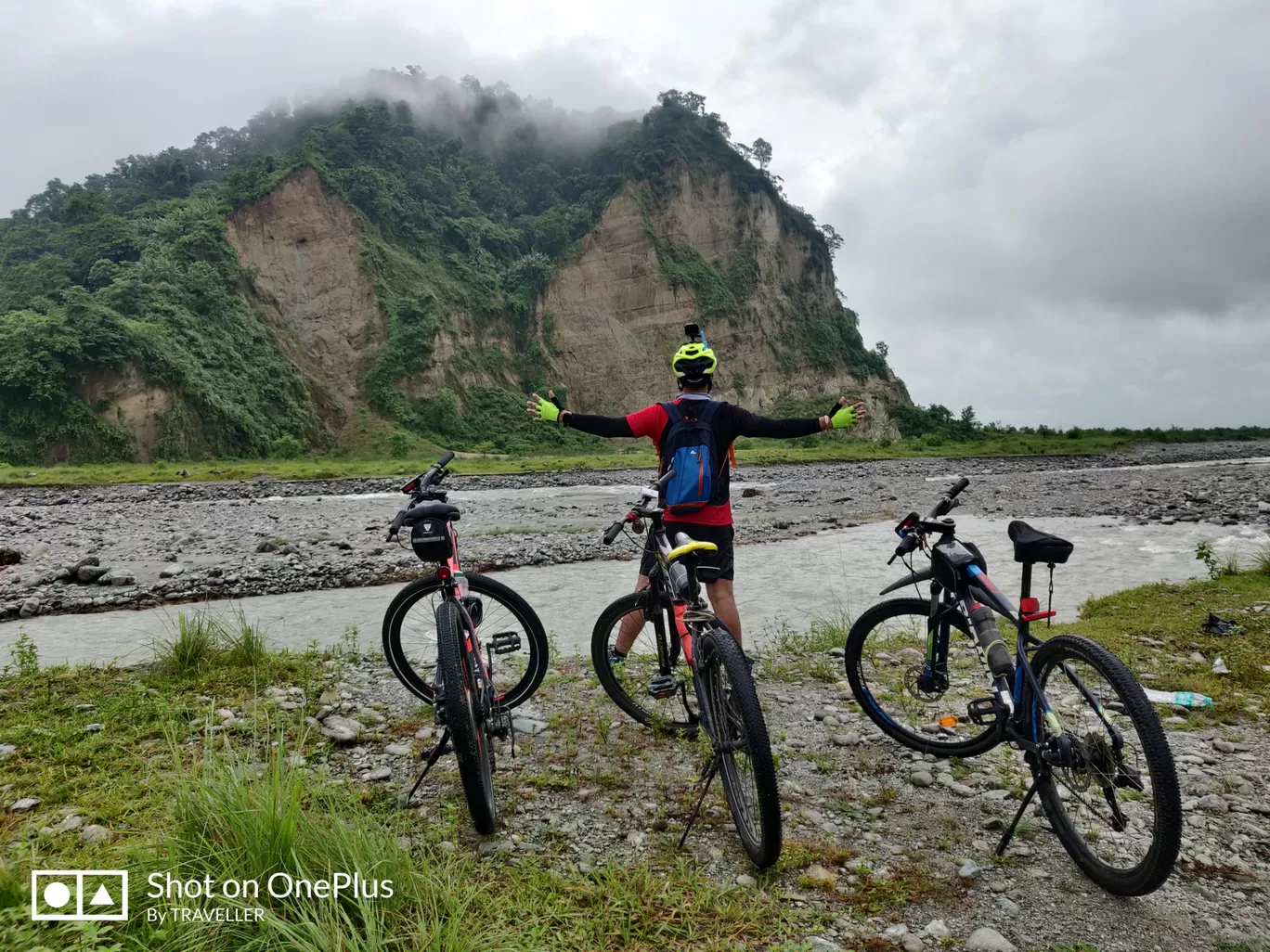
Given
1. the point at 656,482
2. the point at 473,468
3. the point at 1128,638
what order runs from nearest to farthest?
the point at 656,482 < the point at 1128,638 < the point at 473,468

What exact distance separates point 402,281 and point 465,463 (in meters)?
27.0

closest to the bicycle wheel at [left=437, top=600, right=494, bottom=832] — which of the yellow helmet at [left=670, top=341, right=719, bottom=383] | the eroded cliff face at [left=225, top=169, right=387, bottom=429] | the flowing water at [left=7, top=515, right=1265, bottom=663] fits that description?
the yellow helmet at [left=670, top=341, right=719, bottom=383]

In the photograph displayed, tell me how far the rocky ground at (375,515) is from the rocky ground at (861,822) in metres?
7.31

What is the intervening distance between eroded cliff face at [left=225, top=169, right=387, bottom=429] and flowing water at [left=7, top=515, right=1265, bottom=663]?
50865 mm

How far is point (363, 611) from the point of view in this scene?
30.9ft

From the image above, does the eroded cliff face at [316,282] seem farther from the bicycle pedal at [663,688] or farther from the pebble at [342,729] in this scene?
the bicycle pedal at [663,688]

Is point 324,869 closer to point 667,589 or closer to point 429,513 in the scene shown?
point 429,513

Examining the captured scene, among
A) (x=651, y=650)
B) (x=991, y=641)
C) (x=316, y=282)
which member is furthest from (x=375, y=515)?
(x=316, y=282)

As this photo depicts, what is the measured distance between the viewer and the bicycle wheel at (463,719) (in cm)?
350

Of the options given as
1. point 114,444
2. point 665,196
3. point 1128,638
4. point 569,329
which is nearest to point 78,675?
point 1128,638

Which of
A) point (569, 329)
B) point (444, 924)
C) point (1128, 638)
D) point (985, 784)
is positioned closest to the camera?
point (444, 924)

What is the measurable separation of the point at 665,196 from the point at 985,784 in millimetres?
80141

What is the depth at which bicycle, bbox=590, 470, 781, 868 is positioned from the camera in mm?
3252

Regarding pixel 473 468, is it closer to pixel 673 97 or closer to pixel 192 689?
pixel 192 689
